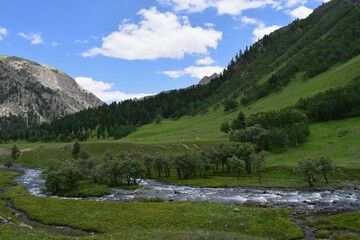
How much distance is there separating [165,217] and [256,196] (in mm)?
31220

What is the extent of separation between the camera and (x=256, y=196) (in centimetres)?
8588

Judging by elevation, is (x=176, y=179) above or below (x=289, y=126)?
below

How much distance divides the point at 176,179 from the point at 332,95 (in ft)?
290

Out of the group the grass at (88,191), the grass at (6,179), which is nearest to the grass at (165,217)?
the grass at (88,191)

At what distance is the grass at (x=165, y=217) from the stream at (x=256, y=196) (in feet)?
32.2

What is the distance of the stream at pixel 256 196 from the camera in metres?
73.8

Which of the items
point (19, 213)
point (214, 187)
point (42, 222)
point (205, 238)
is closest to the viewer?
point (205, 238)

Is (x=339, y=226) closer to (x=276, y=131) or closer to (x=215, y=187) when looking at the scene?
(x=215, y=187)

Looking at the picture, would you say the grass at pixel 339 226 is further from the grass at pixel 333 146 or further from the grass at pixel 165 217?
the grass at pixel 333 146

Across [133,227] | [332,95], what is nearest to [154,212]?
[133,227]

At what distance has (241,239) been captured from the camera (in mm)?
45031

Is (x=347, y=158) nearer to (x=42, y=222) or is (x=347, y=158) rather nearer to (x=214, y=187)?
(x=214, y=187)

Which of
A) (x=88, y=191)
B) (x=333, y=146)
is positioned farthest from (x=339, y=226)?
(x=333, y=146)

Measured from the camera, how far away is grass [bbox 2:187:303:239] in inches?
2180
